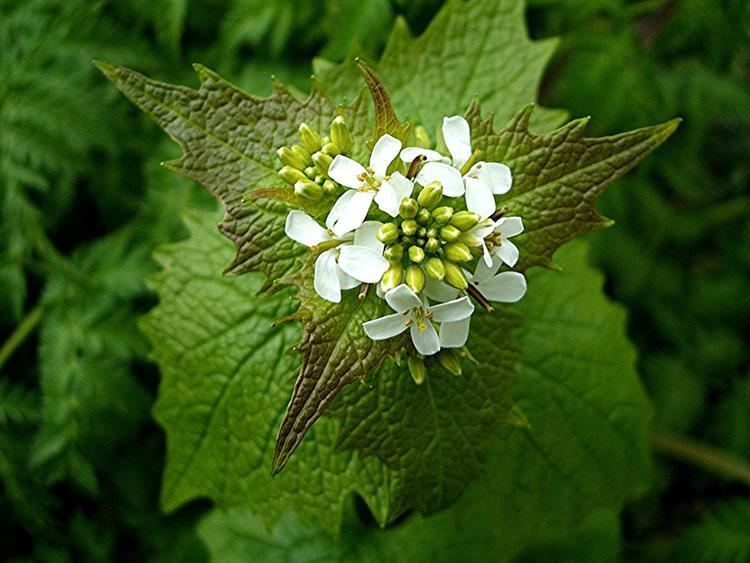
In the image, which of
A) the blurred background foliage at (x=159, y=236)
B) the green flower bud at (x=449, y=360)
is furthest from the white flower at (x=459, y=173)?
the blurred background foliage at (x=159, y=236)

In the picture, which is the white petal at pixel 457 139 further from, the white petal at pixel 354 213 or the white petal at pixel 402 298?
the white petal at pixel 402 298

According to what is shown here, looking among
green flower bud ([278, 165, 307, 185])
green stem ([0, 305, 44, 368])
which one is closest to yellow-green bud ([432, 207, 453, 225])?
green flower bud ([278, 165, 307, 185])

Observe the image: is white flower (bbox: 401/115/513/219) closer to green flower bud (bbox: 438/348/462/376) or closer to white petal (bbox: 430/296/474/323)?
white petal (bbox: 430/296/474/323)

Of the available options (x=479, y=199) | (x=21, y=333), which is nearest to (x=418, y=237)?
(x=479, y=199)

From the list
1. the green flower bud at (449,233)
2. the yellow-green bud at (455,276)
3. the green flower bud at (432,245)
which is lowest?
the yellow-green bud at (455,276)

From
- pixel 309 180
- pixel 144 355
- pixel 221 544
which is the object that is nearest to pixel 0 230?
pixel 144 355

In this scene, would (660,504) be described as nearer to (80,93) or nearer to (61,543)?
(61,543)
